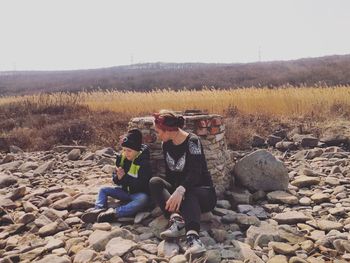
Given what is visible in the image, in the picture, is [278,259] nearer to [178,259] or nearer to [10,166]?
[178,259]

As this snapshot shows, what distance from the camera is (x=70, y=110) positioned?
13.9m

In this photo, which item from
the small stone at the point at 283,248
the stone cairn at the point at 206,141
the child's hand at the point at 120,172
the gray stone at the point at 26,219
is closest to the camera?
the small stone at the point at 283,248

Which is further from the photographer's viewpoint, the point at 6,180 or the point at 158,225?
the point at 6,180

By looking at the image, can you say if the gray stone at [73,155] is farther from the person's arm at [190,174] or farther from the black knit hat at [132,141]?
the person's arm at [190,174]

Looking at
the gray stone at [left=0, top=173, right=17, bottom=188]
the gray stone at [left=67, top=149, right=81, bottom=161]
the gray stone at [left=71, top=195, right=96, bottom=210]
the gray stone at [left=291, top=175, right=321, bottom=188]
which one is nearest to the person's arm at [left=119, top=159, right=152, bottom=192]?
the gray stone at [left=71, top=195, right=96, bottom=210]

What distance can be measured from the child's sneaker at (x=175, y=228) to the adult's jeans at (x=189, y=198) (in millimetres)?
77

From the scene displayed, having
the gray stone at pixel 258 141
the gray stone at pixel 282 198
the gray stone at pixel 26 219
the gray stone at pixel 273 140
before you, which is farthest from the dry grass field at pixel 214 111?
the gray stone at pixel 26 219

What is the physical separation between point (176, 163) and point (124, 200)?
944 millimetres

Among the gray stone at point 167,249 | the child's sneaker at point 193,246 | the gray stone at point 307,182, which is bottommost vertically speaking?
the gray stone at point 167,249

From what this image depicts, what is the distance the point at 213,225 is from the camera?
4191 millimetres

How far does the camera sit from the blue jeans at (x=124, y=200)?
172 inches

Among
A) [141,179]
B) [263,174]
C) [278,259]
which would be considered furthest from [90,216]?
[263,174]

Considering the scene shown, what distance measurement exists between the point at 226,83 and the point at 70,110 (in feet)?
65.6

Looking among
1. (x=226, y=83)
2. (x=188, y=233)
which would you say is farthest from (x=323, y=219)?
(x=226, y=83)
